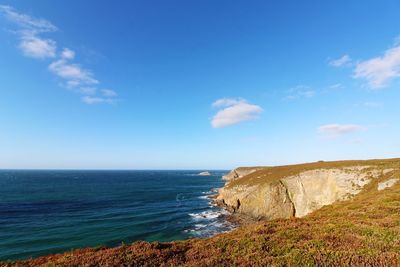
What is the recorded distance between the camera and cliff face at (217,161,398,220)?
38.6 metres

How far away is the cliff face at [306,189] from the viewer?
38625 millimetres

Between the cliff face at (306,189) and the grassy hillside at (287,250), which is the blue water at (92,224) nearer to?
the cliff face at (306,189)

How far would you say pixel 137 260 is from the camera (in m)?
11.3

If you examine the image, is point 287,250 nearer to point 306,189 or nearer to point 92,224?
point 306,189

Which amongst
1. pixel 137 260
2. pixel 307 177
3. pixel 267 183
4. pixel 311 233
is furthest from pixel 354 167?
pixel 137 260

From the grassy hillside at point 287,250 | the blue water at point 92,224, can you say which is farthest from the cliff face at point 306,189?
the grassy hillside at point 287,250

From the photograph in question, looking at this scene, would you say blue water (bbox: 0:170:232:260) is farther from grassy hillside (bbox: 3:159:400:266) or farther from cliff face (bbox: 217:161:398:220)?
grassy hillside (bbox: 3:159:400:266)

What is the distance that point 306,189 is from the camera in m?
46.3

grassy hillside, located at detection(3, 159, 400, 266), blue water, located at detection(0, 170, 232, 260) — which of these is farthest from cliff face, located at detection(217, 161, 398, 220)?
grassy hillside, located at detection(3, 159, 400, 266)

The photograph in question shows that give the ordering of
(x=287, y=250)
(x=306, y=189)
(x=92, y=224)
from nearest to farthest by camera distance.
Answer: (x=287, y=250), (x=92, y=224), (x=306, y=189)

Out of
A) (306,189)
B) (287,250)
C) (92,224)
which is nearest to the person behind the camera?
(287,250)

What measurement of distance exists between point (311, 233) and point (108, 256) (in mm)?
12230

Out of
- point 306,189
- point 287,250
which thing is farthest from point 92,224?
point 306,189

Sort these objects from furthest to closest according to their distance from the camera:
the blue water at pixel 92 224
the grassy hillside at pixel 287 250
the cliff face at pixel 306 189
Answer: the cliff face at pixel 306 189 → the blue water at pixel 92 224 → the grassy hillside at pixel 287 250
